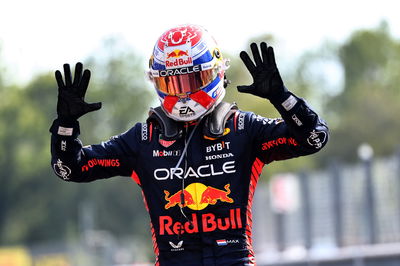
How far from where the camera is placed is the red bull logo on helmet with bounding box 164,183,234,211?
7.11 meters

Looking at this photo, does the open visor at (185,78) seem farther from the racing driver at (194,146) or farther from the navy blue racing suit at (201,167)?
the navy blue racing suit at (201,167)

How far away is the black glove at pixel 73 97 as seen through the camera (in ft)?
23.7

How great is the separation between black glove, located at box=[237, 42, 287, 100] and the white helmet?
1.28 feet

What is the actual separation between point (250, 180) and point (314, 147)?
0.50 meters

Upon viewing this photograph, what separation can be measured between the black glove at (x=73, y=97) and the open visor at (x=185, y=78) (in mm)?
467

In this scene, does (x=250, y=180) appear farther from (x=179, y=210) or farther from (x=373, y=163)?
(x=373, y=163)

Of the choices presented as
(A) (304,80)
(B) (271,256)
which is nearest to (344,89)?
(A) (304,80)

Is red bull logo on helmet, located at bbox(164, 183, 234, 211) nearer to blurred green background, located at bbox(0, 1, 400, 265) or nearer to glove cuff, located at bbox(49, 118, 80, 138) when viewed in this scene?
glove cuff, located at bbox(49, 118, 80, 138)

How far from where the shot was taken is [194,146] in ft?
23.8

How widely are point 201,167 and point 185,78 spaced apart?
59cm

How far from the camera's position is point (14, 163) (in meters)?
70.5

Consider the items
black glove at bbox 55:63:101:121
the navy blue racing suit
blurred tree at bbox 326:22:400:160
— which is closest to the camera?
the navy blue racing suit

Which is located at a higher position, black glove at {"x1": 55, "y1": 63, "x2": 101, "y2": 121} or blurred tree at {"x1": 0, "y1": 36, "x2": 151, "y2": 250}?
blurred tree at {"x1": 0, "y1": 36, "x2": 151, "y2": 250}

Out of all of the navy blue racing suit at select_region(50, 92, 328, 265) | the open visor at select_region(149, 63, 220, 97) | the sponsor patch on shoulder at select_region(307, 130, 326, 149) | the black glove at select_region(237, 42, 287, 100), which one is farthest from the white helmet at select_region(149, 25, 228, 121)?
A: the sponsor patch on shoulder at select_region(307, 130, 326, 149)
